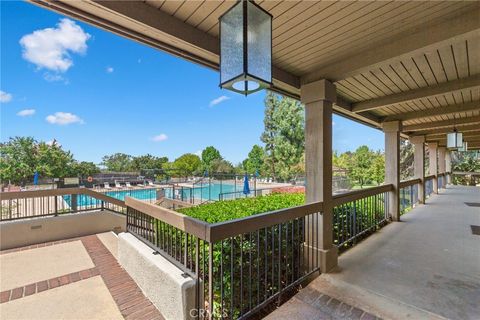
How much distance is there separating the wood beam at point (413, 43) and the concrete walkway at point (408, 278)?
2284 millimetres

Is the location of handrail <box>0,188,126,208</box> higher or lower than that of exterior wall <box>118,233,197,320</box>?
higher

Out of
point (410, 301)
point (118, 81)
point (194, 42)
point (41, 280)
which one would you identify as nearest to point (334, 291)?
point (410, 301)

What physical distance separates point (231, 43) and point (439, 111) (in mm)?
4947

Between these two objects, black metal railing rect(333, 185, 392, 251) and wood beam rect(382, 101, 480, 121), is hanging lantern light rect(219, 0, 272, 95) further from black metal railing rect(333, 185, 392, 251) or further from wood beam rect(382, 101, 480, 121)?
wood beam rect(382, 101, 480, 121)

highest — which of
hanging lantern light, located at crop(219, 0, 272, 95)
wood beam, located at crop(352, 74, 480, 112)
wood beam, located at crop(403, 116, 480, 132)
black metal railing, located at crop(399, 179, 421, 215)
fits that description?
wood beam, located at crop(352, 74, 480, 112)

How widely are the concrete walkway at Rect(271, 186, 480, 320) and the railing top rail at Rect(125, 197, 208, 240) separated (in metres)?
1.04

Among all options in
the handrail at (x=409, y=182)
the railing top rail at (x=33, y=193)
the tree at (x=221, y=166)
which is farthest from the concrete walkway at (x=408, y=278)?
the tree at (x=221, y=166)

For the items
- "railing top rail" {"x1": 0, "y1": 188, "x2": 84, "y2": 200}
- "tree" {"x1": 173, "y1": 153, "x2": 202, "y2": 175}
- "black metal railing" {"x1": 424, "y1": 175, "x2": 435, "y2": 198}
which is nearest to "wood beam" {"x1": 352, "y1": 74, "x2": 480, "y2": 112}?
"railing top rail" {"x1": 0, "y1": 188, "x2": 84, "y2": 200}

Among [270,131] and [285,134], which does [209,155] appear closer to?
[270,131]

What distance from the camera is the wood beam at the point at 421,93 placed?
300 cm

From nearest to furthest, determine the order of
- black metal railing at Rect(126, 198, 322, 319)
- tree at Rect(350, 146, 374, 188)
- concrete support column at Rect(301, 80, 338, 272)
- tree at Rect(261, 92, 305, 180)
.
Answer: black metal railing at Rect(126, 198, 322, 319) < concrete support column at Rect(301, 80, 338, 272) < tree at Rect(350, 146, 374, 188) < tree at Rect(261, 92, 305, 180)

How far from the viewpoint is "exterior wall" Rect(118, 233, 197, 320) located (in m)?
2.03

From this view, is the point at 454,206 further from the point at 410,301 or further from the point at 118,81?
the point at 118,81

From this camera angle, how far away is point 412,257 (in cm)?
319
